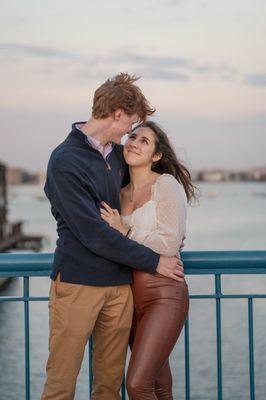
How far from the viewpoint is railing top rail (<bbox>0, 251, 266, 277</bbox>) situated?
342 centimetres

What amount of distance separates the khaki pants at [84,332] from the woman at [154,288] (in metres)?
0.08

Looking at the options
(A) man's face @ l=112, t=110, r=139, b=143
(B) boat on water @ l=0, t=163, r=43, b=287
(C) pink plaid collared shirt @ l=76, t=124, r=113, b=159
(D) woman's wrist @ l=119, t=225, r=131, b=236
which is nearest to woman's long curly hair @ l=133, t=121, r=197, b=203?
(C) pink plaid collared shirt @ l=76, t=124, r=113, b=159

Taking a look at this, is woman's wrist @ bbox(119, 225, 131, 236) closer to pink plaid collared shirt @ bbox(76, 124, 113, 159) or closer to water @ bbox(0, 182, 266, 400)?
pink plaid collared shirt @ bbox(76, 124, 113, 159)

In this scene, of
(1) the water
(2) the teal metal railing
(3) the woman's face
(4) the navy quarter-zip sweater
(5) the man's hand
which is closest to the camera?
(4) the navy quarter-zip sweater

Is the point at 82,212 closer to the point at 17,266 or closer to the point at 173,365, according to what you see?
the point at 17,266

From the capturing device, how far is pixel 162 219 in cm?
305

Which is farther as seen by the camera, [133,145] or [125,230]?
[133,145]

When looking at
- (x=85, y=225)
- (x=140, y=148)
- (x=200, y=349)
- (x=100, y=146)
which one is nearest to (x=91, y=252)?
(x=85, y=225)

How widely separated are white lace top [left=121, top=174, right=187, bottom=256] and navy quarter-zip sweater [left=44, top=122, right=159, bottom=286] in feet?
0.30

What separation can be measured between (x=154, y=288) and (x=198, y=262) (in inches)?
18.5

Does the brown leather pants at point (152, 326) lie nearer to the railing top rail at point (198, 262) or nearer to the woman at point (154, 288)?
the woman at point (154, 288)

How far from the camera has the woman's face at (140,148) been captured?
3.24 metres

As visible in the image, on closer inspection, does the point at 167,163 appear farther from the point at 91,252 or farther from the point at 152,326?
the point at 152,326

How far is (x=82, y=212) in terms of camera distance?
2879 millimetres
